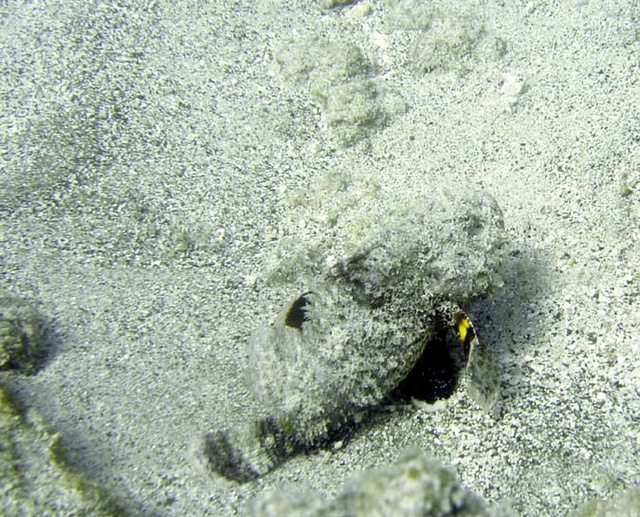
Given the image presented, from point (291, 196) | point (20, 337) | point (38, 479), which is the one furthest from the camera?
point (291, 196)

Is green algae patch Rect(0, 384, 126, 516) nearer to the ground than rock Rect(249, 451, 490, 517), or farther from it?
farther from it

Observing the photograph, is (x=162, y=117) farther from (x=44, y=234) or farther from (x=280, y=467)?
(x=280, y=467)

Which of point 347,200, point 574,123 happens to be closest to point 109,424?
point 347,200

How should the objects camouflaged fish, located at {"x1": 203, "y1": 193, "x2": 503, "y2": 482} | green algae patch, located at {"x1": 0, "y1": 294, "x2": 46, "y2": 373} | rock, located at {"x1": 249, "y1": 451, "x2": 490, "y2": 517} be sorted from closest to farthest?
rock, located at {"x1": 249, "y1": 451, "x2": 490, "y2": 517}, camouflaged fish, located at {"x1": 203, "y1": 193, "x2": 503, "y2": 482}, green algae patch, located at {"x1": 0, "y1": 294, "x2": 46, "y2": 373}

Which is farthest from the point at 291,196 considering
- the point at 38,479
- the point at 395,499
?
the point at 395,499

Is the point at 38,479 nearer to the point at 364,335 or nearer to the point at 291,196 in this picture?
the point at 364,335

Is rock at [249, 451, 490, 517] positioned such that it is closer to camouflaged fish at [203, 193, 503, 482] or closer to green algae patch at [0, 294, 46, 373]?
camouflaged fish at [203, 193, 503, 482]

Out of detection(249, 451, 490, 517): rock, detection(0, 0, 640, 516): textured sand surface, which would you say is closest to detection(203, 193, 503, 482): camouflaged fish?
detection(0, 0, 640, 516): textured sand surface
